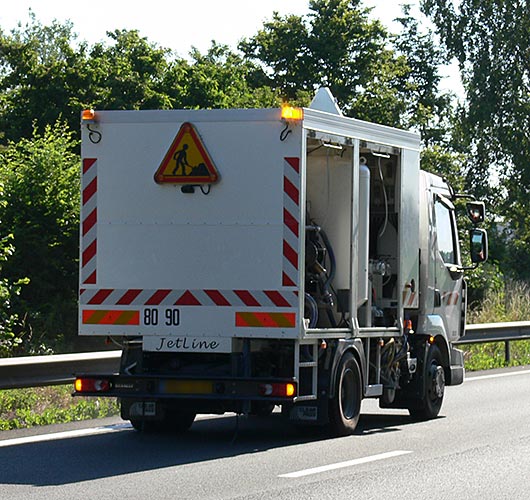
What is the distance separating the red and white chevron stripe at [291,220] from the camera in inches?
459

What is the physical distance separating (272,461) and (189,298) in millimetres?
1894

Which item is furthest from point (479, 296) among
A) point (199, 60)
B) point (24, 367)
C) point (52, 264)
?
point (24, 367)

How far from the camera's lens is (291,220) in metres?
11.7

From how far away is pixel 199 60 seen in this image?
2079 inches

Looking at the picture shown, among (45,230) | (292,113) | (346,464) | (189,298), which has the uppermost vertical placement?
(45,230)

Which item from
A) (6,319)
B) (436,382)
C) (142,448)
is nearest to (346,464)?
(142,448)

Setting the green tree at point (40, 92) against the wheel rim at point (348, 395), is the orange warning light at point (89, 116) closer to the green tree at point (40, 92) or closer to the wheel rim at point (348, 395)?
the wheel rim at point (348, 395)

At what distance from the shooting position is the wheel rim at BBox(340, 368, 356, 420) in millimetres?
12516

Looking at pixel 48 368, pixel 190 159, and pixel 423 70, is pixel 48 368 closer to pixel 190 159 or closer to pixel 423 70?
pixel 190 159

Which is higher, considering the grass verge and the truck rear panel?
the truck rear panel

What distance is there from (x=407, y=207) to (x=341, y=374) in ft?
7.49

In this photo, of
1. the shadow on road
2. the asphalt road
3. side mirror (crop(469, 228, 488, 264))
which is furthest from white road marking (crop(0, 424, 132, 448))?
side mirror (crop(469, 228, 488, 264))

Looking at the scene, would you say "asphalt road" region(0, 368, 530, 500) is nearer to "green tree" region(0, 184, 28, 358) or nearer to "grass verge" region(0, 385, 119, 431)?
"grass verge" region(0, 385, 119, 431)

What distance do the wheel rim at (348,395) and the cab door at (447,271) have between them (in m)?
2.42
